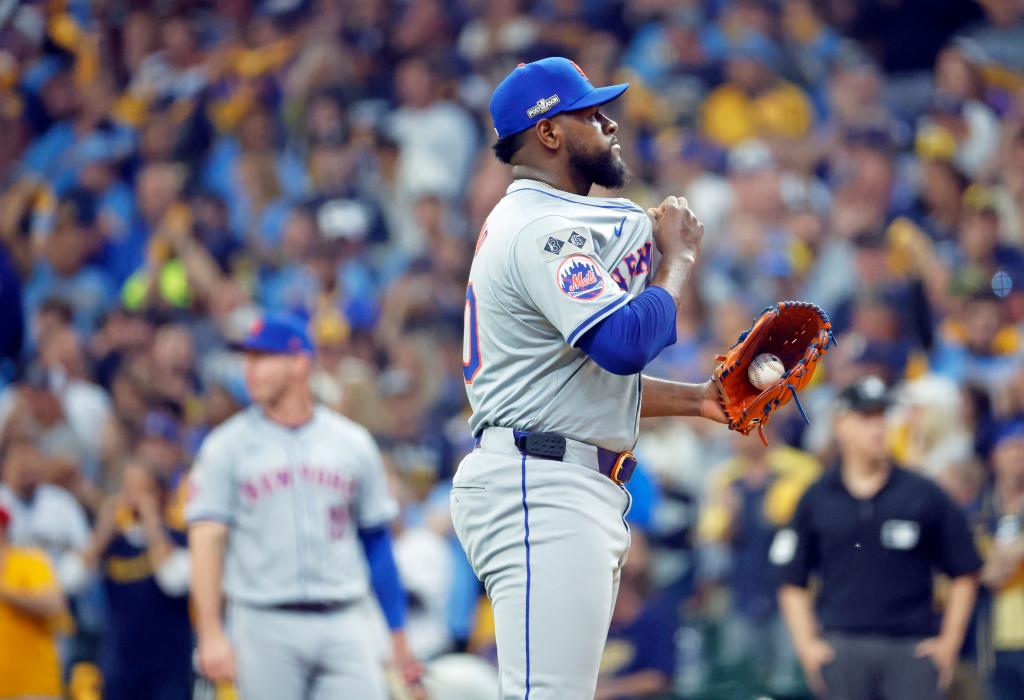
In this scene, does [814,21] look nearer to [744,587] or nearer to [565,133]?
[744,587]

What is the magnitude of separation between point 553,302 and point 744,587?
14.8ft

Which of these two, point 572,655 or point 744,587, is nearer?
point 572,655

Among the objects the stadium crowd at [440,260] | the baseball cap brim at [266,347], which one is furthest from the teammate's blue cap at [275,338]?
the stadium crowd at [440,260]

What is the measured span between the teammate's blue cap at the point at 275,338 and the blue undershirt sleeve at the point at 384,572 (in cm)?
78

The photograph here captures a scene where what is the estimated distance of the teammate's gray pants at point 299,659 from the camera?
18.2ft

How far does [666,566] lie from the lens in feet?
25.9

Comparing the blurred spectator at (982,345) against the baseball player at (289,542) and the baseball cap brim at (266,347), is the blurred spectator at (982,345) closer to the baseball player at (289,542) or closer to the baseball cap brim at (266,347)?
the baseball player at (289,542)

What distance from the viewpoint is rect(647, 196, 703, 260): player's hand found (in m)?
3.76

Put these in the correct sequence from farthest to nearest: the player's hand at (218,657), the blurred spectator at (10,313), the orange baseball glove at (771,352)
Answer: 1. the player's hand at (218,657)
2. the orange baseball glove at (771,352)
3. the blurred spectator at (10,313)

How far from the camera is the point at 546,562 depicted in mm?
3535

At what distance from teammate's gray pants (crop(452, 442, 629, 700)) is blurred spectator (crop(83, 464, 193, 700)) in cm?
495

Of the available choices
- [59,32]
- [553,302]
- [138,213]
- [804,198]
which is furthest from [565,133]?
[59,32]

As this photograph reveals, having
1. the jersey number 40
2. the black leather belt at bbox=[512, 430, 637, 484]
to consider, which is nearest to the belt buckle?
the black leather belt at bbox=[512, 430, 637, 484]

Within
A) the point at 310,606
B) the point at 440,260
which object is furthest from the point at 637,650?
the point at 440,260
